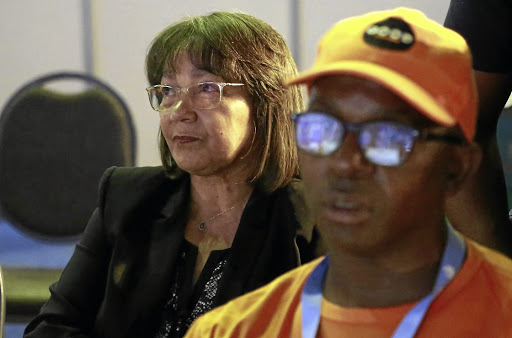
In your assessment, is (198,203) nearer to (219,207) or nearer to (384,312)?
(219,207)

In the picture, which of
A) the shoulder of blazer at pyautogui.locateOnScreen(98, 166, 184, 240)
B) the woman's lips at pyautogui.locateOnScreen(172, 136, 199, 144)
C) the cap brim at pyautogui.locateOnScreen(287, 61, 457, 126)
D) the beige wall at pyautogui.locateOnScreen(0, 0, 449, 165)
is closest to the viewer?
the cap brim at pyautogui.locateOnScreen(287, 61, 457, 126)

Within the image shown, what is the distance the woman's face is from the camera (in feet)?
4.60

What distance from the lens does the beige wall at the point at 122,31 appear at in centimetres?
404

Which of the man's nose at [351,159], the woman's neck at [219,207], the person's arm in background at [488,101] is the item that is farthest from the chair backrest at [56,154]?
the man's nose at [351,159]

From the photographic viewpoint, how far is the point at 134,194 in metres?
1.54

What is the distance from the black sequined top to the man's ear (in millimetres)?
723

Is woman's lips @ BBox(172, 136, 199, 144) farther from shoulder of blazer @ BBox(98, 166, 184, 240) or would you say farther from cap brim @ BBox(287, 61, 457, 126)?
cap brim @ BBox(287, 61, 457, 126)

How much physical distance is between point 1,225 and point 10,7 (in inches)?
49.4

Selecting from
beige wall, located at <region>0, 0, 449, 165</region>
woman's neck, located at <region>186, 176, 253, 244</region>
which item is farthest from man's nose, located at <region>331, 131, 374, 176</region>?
beige wall, located at <region>0, 0, 449, 165</region>

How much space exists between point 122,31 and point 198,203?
2.93 m

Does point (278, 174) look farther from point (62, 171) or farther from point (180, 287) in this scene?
point (62, 171)

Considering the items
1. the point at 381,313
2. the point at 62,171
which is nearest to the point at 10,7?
the point at 62,171

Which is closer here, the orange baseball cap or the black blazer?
the orange baseball cap

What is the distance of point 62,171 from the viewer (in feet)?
8.89
